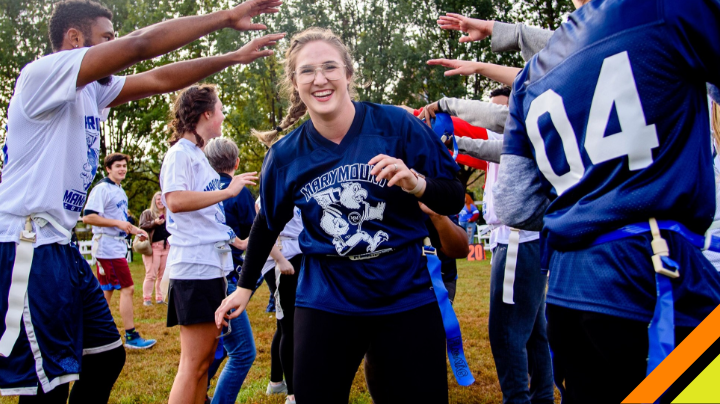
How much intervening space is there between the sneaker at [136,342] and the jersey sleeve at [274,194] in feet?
16.5

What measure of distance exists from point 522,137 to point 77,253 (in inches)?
91.5

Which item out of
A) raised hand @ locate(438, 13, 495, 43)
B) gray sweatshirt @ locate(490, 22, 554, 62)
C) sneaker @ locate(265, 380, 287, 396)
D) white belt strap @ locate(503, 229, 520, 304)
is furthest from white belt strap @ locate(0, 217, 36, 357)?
sneaker @ locate(265, 380, 287, 396)

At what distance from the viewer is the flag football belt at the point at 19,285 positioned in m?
2.30

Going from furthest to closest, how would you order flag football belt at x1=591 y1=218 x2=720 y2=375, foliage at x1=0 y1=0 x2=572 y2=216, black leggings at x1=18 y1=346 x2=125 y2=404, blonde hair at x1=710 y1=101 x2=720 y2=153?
foliage at x1=0 y1=0 x2=572 y2=216 < black leggings at x1=18 y1=346 x2=125 y2=404 < blonde hair at x1=710 y1=101 x2=720 y2=153 < flag football belt at x1=591 y1=218 x2=720 y2=375

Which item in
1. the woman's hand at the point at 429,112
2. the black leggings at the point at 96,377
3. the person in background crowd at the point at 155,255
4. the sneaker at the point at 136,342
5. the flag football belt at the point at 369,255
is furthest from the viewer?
the person in background crowd at the point at 155,255

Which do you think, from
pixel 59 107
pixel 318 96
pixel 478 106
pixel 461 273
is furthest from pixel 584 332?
pixel 461 273

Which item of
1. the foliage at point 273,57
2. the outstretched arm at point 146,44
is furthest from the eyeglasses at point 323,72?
the foliage at point 273,57

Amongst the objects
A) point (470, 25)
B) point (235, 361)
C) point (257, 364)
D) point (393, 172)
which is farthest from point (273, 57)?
point (393, 172)

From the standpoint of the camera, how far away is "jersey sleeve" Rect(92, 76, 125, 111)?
279 centimetres

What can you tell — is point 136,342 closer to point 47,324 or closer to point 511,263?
point 47,324

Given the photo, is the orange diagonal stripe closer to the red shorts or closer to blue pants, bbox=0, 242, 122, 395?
blue pants, bbox=0, 242, 122, 395

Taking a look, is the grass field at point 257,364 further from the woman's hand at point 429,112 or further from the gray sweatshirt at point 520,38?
the gray sweatshirt at point 520,38

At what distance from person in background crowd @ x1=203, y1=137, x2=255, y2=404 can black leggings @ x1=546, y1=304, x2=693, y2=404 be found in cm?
241

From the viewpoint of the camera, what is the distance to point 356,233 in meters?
2.26
